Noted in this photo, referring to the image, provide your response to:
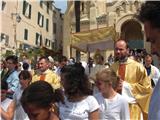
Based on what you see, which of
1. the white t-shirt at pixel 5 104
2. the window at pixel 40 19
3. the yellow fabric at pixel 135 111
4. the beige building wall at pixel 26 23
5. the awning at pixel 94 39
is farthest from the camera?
the window at pixel 40 19

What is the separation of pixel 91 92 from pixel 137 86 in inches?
92.4

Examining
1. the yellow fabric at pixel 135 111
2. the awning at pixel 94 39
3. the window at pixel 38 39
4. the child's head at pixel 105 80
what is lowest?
the yellow fabric at pixel 135 111

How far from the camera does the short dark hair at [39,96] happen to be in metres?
3.09

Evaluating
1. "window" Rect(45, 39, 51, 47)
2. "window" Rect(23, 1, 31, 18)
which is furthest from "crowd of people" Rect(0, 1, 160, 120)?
"window" Rect(45, 39, 51, 47)

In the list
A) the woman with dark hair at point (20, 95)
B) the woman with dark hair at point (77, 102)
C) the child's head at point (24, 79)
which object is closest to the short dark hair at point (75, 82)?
the woman with dark hair at point (77, 102)

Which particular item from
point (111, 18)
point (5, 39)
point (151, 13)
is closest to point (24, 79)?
point (151, 13)

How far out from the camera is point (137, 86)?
277 inches

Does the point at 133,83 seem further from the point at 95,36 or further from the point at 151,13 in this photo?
the point at 95,36

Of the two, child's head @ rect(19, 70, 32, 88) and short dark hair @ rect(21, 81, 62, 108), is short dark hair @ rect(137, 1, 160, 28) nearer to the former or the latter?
short dark hair @ rect(21, 81, 62, 108)

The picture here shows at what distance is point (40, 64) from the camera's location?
8820 mm

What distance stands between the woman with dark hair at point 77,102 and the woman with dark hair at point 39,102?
1222 millimetres

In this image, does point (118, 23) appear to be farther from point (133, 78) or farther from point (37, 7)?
point (133, 78)

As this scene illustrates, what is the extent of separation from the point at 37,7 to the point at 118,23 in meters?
8.94

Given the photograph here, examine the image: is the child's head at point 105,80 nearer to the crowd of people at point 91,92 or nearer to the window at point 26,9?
the crowd of people at point 91,92
